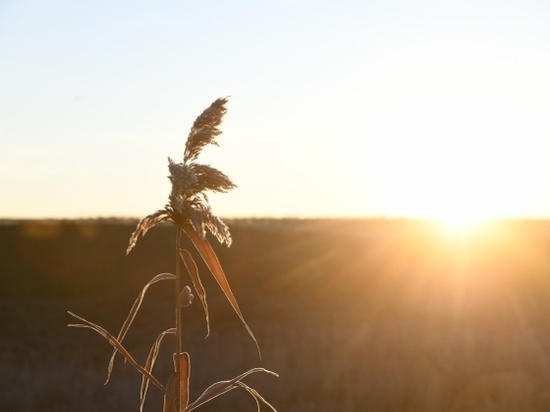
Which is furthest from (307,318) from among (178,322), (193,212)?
(193,212)

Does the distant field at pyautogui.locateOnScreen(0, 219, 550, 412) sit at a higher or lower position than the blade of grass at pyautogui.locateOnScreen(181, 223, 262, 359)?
lower

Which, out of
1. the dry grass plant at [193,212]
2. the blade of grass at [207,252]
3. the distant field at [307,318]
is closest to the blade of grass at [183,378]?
the dry grass plant at [193,212]

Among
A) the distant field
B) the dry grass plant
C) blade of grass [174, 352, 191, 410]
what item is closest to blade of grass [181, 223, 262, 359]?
the dry grass plant

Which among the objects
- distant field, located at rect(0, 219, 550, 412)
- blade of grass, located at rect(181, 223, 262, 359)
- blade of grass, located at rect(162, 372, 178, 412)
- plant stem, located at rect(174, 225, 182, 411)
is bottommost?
distant field, located at rect(0, 219, 550, 412)

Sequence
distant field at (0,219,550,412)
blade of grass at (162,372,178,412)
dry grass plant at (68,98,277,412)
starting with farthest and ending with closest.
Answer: distant field at (0,219,550,412) → blade of grass at (162,372,178,412) → dry grass plant at (68,98,277,412)

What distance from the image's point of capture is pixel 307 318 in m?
14.1

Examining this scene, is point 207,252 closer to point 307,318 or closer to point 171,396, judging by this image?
point 171,396

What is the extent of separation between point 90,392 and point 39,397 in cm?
60

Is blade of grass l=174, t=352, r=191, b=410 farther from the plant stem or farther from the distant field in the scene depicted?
the distant field

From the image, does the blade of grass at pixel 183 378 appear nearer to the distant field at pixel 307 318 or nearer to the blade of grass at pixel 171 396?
the blade of grass at pixel 171 396

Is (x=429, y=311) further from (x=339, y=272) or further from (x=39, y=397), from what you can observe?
(x=39, y=397)

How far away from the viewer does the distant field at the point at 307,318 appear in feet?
32.5

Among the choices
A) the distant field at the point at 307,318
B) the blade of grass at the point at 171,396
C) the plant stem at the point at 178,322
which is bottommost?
the distant field at the point at 307,318

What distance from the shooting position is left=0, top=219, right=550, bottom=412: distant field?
9.90 m
